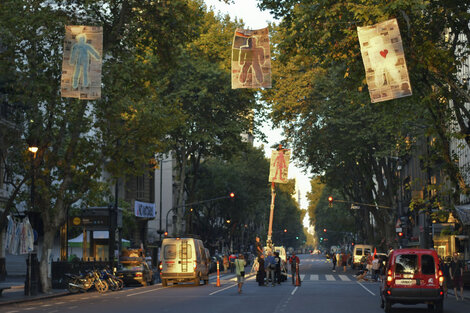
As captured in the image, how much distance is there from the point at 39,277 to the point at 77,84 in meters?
12.9

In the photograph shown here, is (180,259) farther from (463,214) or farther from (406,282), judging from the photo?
(406,282)

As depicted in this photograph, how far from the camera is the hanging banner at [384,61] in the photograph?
20.5m

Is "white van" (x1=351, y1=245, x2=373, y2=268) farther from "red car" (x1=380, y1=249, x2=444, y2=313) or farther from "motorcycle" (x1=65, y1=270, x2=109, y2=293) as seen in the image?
"red car" (x1=380, y1=249, x2=444, y2=313)

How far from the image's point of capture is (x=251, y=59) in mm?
23531

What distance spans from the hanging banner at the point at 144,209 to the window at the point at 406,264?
4621 centimetres

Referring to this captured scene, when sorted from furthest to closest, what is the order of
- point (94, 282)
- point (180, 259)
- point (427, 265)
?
point (180, 259), point (94, 282), point (427, 265)

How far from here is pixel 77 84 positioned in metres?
24.3

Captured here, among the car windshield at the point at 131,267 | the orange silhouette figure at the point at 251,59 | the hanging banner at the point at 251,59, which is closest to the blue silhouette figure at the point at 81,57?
the hanging banner at the point at 251,59

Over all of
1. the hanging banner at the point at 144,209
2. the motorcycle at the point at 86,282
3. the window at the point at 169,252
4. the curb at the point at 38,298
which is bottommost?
the curb at the point at 38,298

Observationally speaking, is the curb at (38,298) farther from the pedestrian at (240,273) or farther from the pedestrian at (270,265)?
the pedestrian at (270,265)

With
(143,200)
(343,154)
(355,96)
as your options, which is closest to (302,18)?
(355,96)

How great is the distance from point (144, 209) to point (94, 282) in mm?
33614

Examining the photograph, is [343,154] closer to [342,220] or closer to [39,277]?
[39,277]

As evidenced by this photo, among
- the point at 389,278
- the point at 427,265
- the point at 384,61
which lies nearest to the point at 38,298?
the point at 389,278
